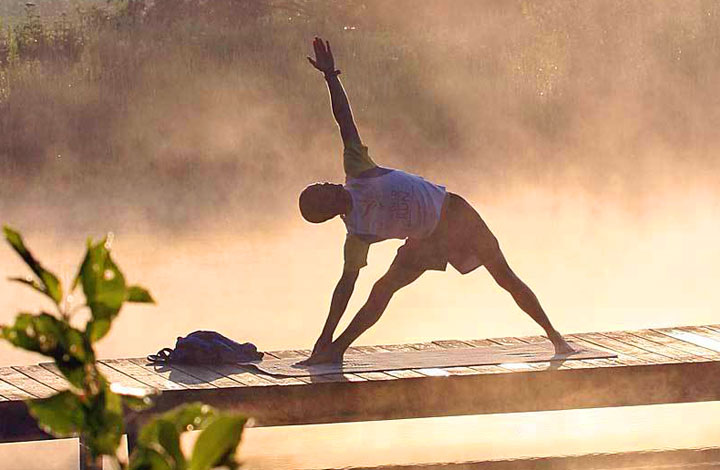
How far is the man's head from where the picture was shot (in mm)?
5348

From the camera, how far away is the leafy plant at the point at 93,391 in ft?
2.41

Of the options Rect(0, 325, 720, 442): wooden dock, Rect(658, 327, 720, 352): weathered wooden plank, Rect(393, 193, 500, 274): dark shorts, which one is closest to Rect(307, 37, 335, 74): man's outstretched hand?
Rect(393, 193, 500, 274): dark shorts

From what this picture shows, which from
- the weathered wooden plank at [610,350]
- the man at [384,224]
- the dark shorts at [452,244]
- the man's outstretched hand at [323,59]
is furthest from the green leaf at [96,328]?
the weathered wooden plank at [610,350]

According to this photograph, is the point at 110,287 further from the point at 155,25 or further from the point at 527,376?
the point at 155,25

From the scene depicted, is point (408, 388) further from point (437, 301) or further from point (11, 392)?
point (437, 301)

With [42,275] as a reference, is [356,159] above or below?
above

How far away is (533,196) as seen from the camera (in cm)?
1716

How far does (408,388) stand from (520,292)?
2.18 ft

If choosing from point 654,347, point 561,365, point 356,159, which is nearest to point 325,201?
point 356,159

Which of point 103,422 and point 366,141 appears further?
point 366,141

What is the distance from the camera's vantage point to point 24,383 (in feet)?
18.7

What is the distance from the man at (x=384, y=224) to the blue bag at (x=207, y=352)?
0.77 feet

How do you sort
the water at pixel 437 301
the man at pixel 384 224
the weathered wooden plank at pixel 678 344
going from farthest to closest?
the water at pixel 437 301
the weathered wooden plank at pixel 678 344
the man at pixel 384 224

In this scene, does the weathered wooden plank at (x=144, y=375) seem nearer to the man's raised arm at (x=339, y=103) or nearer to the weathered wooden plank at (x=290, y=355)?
the weathered wooden plank at (x=290, y=355)
